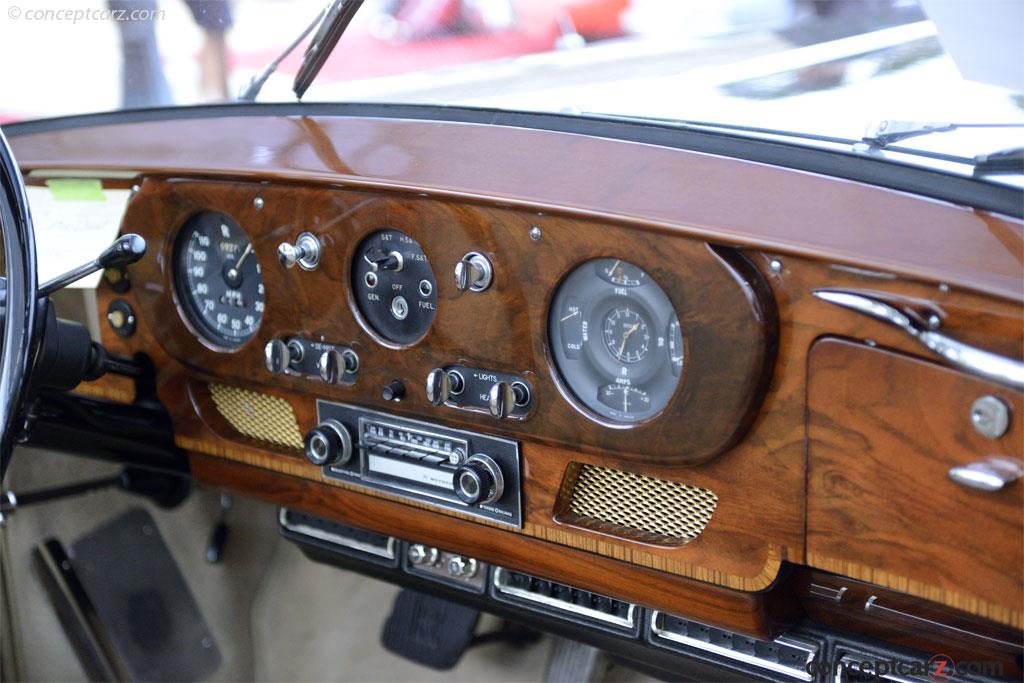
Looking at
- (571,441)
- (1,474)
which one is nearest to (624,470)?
(571,441)

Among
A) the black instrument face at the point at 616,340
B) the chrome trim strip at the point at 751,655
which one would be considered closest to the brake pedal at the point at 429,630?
the chrome trim strip at the point at 751,655

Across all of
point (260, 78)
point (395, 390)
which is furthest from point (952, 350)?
point (260, 78)

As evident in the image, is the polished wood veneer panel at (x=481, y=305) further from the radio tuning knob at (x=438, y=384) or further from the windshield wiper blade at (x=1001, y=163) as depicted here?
the windshield wiper blade at (x=1001, y=163)

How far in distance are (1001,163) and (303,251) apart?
929 millimetres

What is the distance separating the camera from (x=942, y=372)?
3.72 feet

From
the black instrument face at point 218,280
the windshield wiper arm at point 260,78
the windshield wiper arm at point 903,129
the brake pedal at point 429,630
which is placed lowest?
the brake pedal at point 429,630

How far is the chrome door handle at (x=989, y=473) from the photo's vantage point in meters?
1.11

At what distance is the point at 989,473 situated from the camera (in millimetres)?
1123

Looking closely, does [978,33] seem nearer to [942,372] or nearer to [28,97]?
[942,372]

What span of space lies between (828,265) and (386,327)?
0.68 m

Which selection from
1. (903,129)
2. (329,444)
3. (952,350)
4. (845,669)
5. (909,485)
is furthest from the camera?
(329,444)

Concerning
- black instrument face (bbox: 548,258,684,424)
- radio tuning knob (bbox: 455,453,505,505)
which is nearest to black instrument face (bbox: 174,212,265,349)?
radio tuning knob (bbox: 455,453,505,505)

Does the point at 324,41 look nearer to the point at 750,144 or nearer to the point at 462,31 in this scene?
the point at 462,31

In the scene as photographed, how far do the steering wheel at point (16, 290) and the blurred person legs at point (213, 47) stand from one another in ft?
2.05
